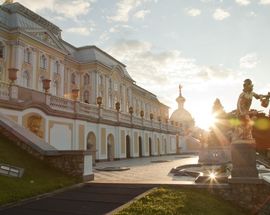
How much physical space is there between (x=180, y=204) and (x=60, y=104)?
16.7 meters

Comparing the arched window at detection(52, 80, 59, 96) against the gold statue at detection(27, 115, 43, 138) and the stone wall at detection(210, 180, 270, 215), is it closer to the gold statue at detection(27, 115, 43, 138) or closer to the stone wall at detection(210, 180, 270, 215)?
the gold statue at detection(27, 115, 43, 138)

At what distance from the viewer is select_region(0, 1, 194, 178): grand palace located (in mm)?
21000

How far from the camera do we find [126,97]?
60.5 m

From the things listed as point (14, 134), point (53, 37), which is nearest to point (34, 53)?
point (53, 37)

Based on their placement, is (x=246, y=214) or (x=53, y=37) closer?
(x=246, y=214)

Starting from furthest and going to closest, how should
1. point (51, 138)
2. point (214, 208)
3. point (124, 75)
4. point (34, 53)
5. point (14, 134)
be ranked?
1. point (124, 75)
2. point (34, 53)
3. point (51, 138)
4. point (14, 134)
5. point (214, 208)

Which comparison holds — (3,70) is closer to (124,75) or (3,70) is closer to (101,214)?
(124,75)

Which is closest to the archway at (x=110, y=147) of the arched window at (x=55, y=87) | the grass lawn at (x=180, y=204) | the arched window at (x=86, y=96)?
the arched window at (x=55, y=87)

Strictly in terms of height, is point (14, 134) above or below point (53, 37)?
below

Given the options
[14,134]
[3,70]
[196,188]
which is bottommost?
[196,188]

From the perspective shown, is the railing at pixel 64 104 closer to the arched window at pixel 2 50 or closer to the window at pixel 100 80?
the window at pixel 100 80

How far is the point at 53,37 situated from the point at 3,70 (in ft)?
30.3

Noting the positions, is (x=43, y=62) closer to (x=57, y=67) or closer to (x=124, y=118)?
(x=57, y=67)

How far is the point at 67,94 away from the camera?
4809 centimetres
